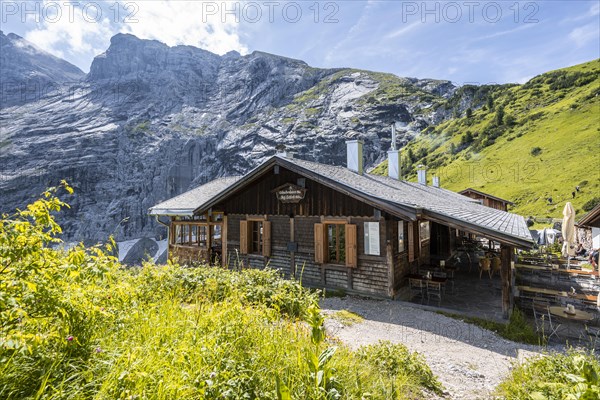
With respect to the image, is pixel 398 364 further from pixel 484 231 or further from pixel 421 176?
pixel 421 176

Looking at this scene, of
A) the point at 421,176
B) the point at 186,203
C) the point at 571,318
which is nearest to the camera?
the point at 571,318

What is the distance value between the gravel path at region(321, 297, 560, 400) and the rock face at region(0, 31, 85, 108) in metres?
155

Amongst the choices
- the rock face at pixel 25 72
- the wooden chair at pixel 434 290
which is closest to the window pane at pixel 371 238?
the wooden chair at pixel 434 290

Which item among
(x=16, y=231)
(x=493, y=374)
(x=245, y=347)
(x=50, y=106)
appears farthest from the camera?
(x=50, y=106)

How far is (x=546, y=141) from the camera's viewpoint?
183 feet

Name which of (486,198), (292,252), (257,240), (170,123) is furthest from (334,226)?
(170,123)

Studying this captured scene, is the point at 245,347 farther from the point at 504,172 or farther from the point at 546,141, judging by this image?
the point at 546,141

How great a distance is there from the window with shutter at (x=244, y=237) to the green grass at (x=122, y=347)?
8.87 meters

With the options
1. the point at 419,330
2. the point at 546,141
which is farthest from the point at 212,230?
the point at 546,141

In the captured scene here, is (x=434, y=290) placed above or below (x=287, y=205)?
below

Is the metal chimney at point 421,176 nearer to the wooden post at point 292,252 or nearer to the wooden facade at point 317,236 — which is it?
the wooden facade at point 317,236

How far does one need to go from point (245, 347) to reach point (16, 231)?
2.53 metres

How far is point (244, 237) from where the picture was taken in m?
13.4

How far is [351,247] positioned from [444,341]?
418 cm
